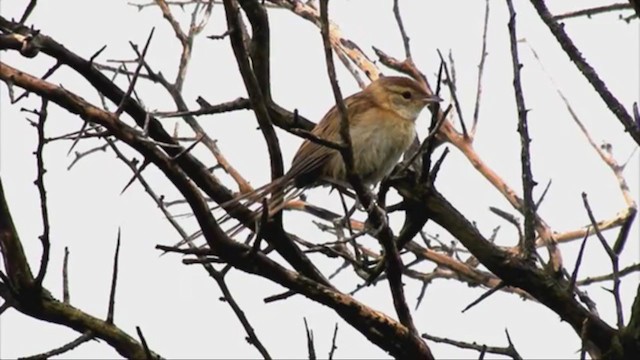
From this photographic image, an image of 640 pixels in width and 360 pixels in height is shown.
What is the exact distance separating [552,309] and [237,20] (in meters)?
1.87

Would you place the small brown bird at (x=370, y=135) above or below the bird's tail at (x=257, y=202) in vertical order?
above

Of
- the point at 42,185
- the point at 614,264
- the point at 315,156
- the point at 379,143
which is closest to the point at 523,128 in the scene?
the point at 614,264

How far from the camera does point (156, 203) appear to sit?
4230 mm

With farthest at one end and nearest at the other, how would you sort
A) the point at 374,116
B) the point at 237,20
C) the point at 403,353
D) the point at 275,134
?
the point at 374,116, the point at 403,353, the point at 275,134, the point at 237,20

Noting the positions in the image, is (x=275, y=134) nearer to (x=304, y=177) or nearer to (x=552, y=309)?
(x=552, y=309)

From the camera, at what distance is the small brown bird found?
5426 mm

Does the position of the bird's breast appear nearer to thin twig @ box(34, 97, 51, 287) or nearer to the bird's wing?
the bird's wing

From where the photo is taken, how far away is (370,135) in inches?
230

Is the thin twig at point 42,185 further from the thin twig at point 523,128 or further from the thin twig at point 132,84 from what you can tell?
the thin twig at point 523,128

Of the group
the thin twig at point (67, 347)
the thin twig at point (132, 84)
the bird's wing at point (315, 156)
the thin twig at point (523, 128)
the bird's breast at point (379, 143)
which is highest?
the bird's breast at point (379, 143)

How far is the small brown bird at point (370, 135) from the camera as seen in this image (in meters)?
5.43

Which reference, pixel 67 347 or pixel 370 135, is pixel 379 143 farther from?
pixel 67 347

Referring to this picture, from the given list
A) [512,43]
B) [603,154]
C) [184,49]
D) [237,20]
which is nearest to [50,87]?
[237,20]

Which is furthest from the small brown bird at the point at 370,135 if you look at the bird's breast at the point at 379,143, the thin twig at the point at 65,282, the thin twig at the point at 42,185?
the thin twig at the point at 42,185
